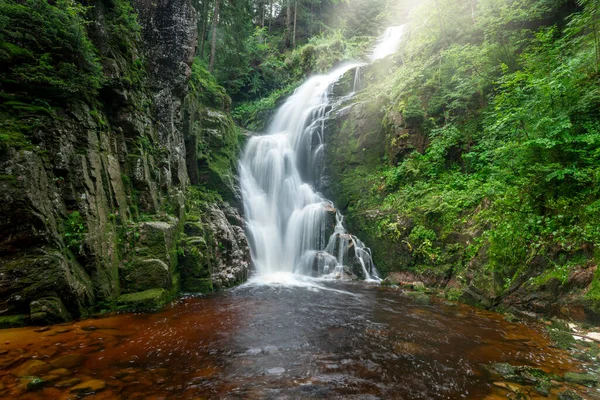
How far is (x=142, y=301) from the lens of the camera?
585cm

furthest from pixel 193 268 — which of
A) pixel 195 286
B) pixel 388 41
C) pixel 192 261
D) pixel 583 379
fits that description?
pixel 388 41

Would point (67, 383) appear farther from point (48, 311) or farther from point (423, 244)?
point (423, 244)

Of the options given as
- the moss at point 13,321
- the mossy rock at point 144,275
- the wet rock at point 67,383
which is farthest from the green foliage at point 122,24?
the wet rock at point 67,383

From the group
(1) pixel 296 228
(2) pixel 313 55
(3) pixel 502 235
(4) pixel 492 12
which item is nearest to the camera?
(3) pixel 502 235

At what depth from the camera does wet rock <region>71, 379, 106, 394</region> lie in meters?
2.91

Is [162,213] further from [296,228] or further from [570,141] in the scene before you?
[570,141]

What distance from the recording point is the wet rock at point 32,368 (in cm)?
315

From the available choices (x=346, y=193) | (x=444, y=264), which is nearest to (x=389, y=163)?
(x=346, y=193)

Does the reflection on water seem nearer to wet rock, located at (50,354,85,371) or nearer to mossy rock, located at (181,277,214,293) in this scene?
wet rock, located at (50,354,85,371)

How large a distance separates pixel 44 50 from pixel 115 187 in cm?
291

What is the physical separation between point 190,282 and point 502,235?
7.82 meters

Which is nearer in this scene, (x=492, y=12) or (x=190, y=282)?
(x=190, y=282)

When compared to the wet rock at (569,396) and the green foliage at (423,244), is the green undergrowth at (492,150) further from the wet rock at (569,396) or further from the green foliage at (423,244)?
the wet rock at (569,396)

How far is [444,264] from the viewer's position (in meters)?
8.33
